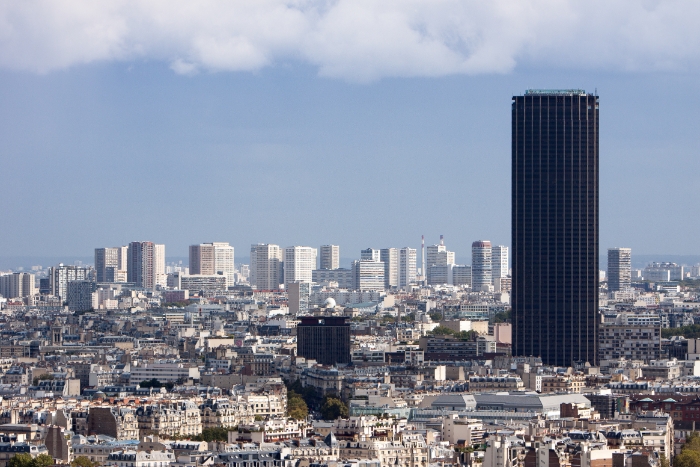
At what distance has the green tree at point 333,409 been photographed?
9679 centimetres

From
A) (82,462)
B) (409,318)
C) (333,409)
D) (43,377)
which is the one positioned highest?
(409,318)

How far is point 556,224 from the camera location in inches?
5094

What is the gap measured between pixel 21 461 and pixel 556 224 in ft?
212

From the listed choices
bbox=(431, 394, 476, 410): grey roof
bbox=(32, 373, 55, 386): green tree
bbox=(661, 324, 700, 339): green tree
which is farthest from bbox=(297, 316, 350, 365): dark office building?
bbox=(431, 394, 476, 410): grey roof

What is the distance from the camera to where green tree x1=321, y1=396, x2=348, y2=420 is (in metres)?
96.8

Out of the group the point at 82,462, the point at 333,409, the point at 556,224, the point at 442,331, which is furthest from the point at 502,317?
the point at 82,462

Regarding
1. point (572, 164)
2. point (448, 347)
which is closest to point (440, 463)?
point (572, 164)

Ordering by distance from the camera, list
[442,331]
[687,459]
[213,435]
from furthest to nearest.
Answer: [442,331], [213,435], [687,459]

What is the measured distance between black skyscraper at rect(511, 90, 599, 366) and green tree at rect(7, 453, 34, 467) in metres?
62.4

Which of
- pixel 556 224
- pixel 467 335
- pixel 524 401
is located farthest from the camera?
pixel 467 335

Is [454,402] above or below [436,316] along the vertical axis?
below

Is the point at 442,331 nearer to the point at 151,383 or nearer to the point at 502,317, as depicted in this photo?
the point at 502,317

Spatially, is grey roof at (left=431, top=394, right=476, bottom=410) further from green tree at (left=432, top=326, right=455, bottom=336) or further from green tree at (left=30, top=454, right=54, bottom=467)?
green tree at (left=432, top=326, right=455, bottom=336)

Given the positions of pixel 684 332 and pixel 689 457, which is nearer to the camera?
pixel 689 457
